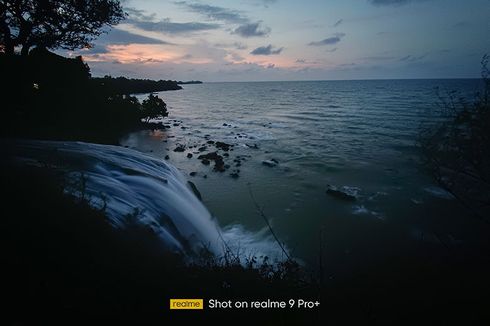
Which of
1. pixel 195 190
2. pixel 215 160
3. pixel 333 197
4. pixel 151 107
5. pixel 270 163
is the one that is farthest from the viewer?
pixel 151 107

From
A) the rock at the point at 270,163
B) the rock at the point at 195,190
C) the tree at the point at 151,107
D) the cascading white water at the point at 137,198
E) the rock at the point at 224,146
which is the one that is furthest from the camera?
the tree at the point at 151,107

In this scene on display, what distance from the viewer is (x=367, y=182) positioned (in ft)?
64.5

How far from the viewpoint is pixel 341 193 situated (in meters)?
17.0

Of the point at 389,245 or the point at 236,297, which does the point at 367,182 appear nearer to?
the point at 389,245

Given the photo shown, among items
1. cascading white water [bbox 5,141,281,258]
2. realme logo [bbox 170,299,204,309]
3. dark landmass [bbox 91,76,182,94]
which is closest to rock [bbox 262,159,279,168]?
cascading white water [bbox 5,141,281,258]

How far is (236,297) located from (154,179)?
7419 mm

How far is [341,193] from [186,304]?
13996 millimetres

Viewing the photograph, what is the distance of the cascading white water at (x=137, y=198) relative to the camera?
303 inches

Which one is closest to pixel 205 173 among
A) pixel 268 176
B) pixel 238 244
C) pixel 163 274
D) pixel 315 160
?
pixel 268 176

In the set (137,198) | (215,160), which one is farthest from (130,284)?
(215,160)

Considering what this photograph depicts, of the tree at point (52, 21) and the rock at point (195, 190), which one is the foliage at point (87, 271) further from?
the tree at point (52, 21)

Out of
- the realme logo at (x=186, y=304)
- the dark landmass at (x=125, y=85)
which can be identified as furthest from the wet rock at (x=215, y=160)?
the dark landmass at (x=125, y=85)

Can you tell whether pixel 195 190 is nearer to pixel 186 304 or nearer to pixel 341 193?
pixel 341 193

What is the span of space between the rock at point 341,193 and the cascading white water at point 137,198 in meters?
6.70
